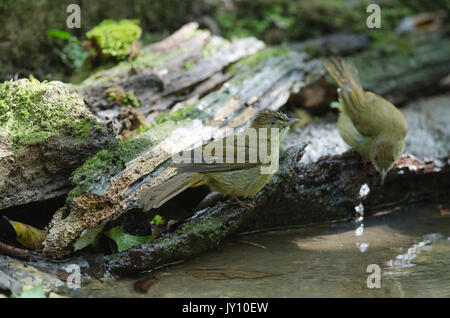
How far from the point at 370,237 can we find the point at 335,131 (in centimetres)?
177

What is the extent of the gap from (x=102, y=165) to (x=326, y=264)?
221 cm

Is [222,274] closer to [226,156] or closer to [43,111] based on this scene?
[226,156]

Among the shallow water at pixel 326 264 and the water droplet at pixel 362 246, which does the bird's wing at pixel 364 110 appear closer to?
the shallow water at pixel 326 264

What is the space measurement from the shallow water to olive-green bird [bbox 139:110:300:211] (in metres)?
0.60

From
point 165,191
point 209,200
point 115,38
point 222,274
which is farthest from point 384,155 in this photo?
point 115,38

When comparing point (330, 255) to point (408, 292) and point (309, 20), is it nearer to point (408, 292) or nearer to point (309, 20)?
point (408, 292)

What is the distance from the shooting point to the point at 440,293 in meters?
3.37

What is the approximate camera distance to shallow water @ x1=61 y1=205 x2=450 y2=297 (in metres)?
3.40

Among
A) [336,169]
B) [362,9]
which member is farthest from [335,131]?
[362,9]

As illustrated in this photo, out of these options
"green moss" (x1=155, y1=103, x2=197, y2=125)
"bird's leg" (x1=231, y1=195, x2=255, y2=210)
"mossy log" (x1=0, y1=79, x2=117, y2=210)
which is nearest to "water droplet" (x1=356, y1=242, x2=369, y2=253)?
"bird's leg" (x1=231, y1=195, x2=255, y2=210)

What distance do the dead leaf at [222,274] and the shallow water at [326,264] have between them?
0.06ft

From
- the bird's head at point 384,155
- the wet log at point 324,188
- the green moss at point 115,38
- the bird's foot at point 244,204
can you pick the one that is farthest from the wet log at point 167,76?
the bird's head at point 384,155

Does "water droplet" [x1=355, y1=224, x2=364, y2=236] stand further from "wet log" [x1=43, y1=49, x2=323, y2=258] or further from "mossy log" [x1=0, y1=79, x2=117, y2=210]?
"mossy log" [x1=0, y1=79, x2=117, y2=210]

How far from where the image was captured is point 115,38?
18.4 feet
